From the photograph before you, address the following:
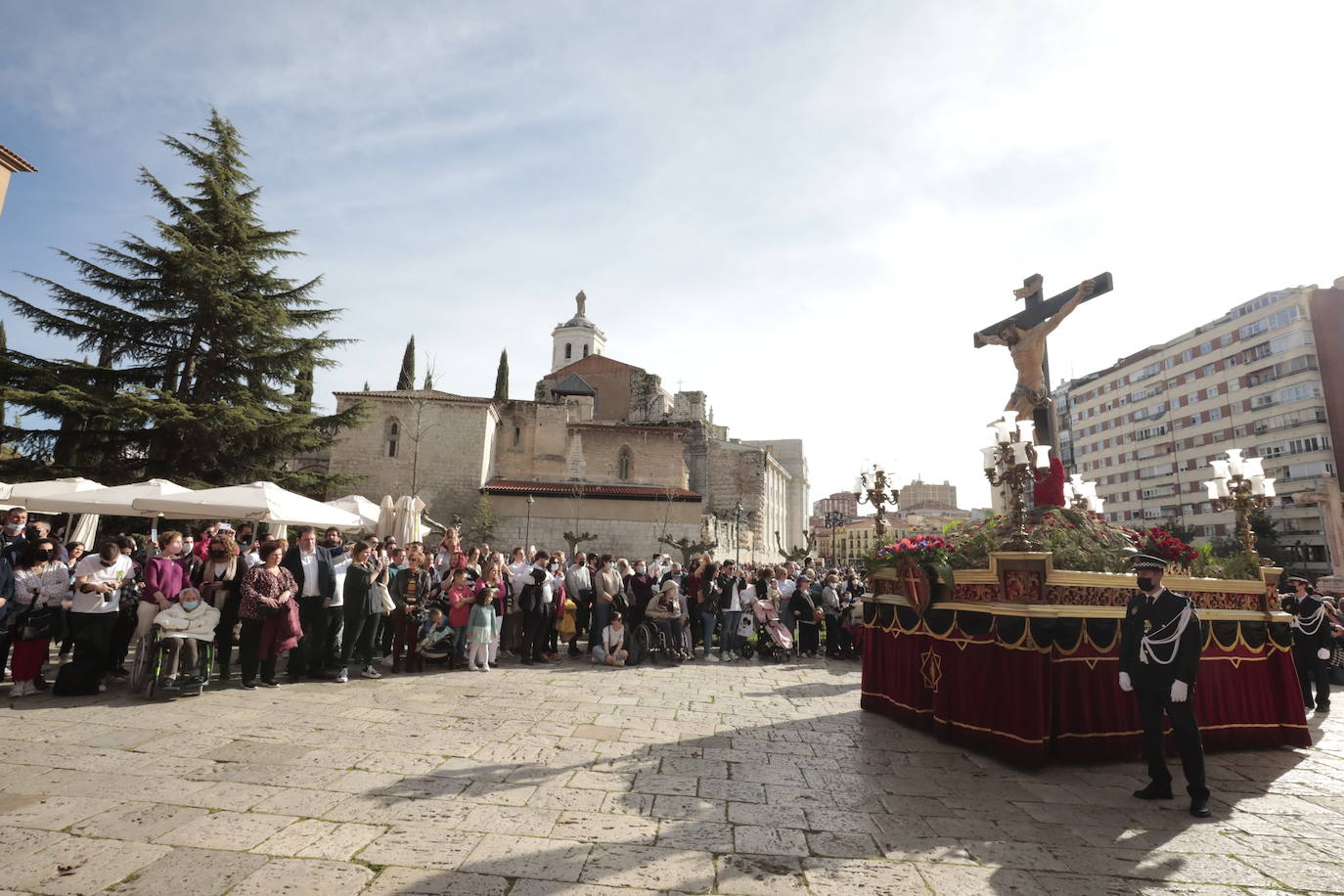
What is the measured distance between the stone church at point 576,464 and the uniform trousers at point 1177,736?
2510cm

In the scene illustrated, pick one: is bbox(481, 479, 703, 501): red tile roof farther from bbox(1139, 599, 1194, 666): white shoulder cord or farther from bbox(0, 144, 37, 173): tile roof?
bbox(1139, 599, 1194, 666): white shoulder cord

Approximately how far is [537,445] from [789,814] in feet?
109

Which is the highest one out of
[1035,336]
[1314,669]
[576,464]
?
[576,464]

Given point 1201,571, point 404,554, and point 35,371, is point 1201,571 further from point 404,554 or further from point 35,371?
point 35,371

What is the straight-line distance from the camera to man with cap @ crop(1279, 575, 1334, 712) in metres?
8.81

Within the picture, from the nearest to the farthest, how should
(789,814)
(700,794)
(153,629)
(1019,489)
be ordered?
(789,814)
(700,794)
(1019,489)
(153,629)

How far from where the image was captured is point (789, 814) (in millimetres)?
4207

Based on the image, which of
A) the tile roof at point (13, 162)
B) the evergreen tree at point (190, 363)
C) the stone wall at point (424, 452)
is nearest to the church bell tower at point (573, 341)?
the stone wall at point (424, 452)

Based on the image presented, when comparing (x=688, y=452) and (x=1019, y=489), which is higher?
(x=688, y=452)

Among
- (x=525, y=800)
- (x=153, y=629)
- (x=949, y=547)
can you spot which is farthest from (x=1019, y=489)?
(x=153, y=629)

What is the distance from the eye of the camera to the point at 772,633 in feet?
39.2

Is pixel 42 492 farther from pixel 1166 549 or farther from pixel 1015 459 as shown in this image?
pixel 1166 549

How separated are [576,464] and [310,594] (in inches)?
1103

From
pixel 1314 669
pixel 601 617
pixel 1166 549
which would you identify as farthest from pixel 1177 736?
pixel 601 617
